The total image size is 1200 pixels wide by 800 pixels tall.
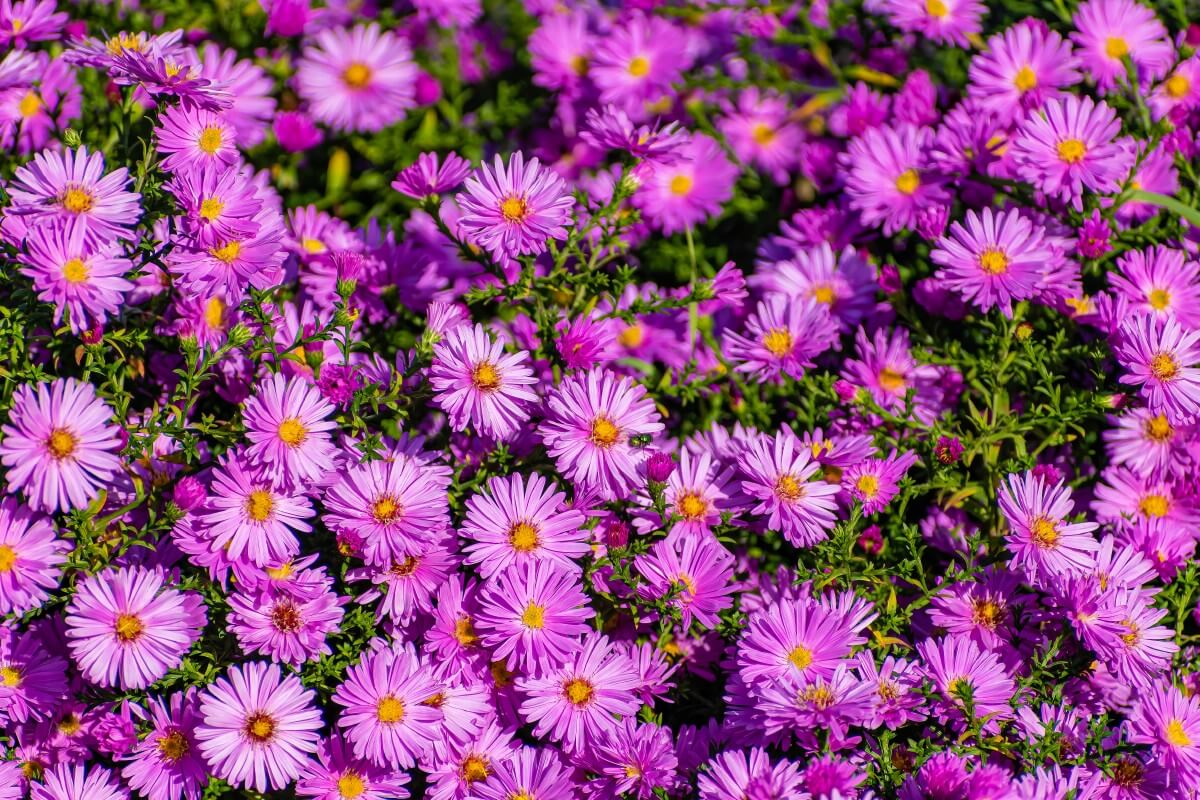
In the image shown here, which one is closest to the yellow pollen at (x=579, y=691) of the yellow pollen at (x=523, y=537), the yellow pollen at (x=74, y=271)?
the yellow pollen at (x=523, y=537)

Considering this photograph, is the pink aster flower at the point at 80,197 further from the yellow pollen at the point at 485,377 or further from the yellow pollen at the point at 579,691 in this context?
the yellow pollen at the point at 579,691

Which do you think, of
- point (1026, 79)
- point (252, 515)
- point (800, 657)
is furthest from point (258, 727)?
point (1026, 79)

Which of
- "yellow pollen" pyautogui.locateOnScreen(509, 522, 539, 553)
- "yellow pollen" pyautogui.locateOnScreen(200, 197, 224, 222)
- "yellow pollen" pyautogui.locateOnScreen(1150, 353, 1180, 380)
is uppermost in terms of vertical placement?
"yellow pollen" pyautogui.locateOnScreen(200, 197, 224, 222)

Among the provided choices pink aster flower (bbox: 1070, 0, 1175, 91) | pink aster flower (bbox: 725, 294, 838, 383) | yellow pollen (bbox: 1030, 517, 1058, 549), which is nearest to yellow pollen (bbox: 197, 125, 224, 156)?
pink aster flower (bbox: 725, 294, 838, 383)

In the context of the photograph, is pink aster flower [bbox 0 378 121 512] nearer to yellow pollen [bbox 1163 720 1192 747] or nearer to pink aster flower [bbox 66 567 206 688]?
pink aster flower [bbox 66 567 206 688]

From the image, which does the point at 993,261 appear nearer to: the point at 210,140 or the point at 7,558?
the point at 210,140

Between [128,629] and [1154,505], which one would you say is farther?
[1154,505]
